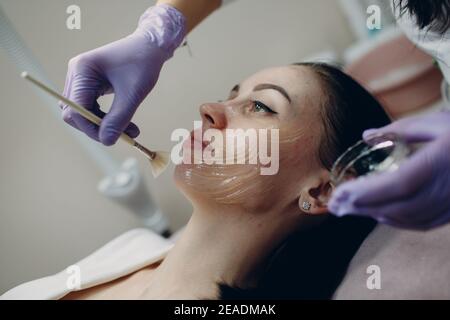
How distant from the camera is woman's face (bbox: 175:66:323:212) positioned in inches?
36.4

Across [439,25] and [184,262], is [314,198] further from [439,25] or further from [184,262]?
[439,25]

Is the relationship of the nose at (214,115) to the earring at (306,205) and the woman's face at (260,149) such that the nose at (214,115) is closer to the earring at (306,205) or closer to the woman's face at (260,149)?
the woman's face at (260,149)

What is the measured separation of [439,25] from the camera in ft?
3.04

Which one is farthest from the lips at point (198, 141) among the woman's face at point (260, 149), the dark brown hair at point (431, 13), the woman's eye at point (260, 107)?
the dark brown hair at point (431, 13)

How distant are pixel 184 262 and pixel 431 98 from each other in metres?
1.37

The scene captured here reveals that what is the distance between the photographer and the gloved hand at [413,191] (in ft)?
1.99

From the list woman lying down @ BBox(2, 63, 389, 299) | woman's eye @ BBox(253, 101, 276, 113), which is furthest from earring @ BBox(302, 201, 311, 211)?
woman's eye @ BBox(253, 101, 276, 113)

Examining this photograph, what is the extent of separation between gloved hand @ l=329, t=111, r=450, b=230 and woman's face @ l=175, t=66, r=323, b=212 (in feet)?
0.99

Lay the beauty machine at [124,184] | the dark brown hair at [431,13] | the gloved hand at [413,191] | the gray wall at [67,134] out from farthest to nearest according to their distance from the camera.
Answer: the beauty machine at [124,184]
the gray wall at [67,134]
the dark brown hair at [431,13]
the gloved hand at [413,191]

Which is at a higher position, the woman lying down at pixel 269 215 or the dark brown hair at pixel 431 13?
the dark brown hair at pixel 431 13

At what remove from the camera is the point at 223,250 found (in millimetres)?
959

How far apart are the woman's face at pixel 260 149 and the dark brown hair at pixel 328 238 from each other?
0.05 meters
